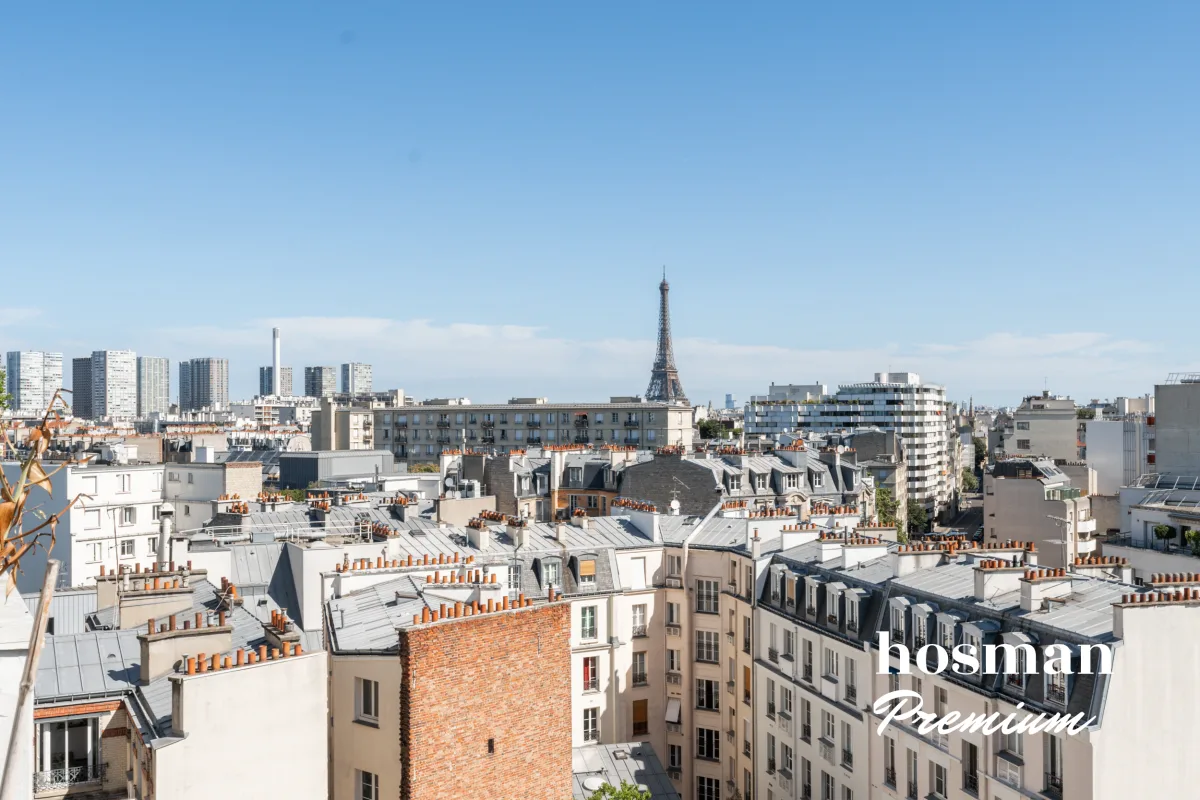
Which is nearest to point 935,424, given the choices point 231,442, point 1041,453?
point 1041,453

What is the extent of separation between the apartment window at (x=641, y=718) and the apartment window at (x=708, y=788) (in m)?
2.67

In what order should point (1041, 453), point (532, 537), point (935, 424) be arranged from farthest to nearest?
point (935, 424), point (1041, 453), point (532, 537)

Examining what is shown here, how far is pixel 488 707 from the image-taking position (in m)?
16.9

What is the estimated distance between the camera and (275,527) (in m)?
37.0

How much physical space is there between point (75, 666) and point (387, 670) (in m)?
5.11

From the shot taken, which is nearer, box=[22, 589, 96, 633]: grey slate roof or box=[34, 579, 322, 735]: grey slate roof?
box=[34, 579, 322, 735]: grey slate roof

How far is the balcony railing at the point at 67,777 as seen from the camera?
14.9 meters

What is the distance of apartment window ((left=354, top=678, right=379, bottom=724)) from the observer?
1658 cm

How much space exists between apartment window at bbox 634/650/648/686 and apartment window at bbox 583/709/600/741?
6.69 feet

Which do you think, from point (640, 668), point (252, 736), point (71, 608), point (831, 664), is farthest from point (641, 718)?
point (252, 736)

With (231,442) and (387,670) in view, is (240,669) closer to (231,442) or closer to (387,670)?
(387,670)

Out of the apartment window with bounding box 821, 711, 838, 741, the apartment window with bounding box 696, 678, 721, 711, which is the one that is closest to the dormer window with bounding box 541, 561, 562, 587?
the apartment window with bounding box 696, 678, 721, 711

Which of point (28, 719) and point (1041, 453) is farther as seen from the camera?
point (1041, 453)

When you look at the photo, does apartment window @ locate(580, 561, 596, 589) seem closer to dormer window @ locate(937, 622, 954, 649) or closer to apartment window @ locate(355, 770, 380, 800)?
dormer window @ locate(937, 622, 954, 649)
